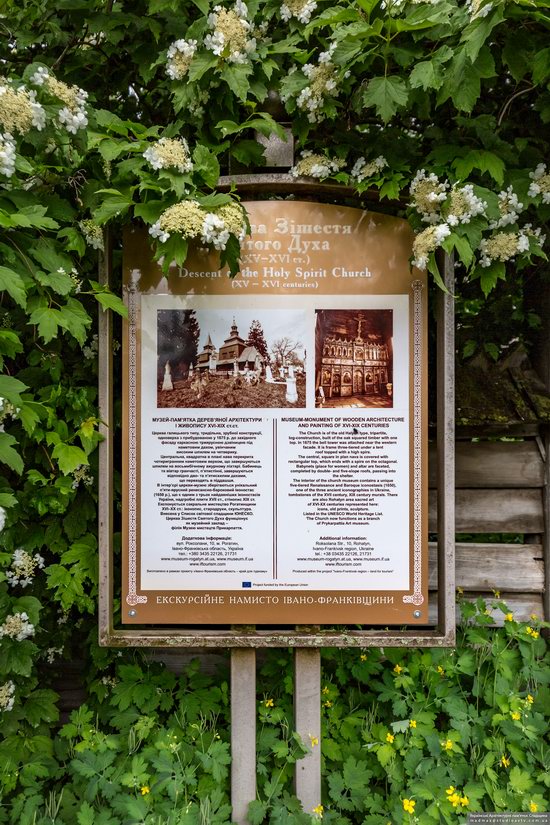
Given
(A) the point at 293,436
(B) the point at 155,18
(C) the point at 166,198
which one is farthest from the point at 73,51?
(A) the point at 293,436

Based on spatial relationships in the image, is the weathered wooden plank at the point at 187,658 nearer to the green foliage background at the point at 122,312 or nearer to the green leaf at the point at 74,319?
the green foliage background at the point at 122,312

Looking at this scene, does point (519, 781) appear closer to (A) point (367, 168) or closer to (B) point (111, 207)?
(A) point (367, 168)

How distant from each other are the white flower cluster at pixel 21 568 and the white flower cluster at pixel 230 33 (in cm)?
224

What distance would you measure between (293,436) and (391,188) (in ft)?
3.58

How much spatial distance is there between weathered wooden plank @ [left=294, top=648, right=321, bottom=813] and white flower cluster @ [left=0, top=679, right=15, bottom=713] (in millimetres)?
1268

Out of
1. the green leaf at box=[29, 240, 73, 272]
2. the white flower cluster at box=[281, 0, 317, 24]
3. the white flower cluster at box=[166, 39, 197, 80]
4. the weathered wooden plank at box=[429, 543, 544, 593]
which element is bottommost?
the weathered wooden plank at box=[429, 543, 544, 593]

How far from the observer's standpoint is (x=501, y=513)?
9.44 feet

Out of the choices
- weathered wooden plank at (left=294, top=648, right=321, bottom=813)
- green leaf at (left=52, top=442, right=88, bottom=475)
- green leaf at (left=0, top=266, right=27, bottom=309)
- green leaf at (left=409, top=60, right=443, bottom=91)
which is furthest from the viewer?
weathered wooden plank at (left=294, top=648, right=321, bottom=813)

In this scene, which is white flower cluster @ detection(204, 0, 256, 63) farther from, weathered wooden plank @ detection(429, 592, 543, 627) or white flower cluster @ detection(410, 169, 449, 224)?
weathered wooden plank @ detection(429, 592, 543, 627)

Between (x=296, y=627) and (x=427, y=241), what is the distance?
5.54ft

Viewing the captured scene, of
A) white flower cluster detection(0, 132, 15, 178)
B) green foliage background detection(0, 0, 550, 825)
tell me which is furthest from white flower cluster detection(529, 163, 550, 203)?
white flower cluster detection(0, 132, 15, 178)

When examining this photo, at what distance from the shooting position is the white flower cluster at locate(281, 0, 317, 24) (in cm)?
214

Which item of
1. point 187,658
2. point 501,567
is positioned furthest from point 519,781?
point 187,658

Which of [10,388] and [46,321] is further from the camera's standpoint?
[46,321]
